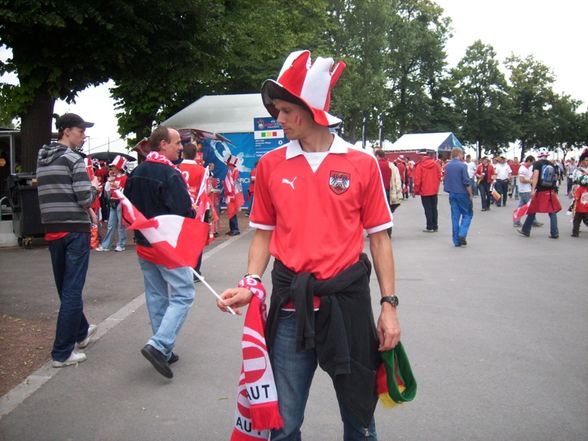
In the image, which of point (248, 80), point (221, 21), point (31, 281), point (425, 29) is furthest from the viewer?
point (425, 29)

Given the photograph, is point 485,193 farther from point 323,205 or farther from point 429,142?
point 323,205

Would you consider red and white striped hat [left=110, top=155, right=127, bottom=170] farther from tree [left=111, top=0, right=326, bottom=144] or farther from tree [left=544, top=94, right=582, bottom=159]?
tree [left=544, top=94, right=582, bottom=159]

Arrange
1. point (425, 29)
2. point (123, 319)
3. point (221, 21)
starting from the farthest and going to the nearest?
point (425, 29) < point (221, 21) < point (123, 319)

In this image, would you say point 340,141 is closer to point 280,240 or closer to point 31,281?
point 280,240

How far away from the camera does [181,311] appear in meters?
4.93

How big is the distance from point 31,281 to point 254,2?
439 inches

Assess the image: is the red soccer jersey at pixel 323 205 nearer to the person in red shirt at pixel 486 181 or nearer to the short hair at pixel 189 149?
the short hair at pixel 189 149

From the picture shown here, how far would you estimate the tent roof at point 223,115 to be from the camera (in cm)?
1878

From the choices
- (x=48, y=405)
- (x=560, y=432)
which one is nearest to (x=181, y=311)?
(x=48, y=405)

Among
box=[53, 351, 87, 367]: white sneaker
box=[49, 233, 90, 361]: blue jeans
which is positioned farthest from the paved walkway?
box=[49, 233, 90, 361]: blue jeans

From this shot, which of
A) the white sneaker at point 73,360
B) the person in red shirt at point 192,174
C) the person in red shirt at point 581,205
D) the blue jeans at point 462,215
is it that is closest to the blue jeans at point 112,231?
the person in red shirt at point 192,174

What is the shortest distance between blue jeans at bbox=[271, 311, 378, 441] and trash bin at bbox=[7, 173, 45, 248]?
10393 millimetres

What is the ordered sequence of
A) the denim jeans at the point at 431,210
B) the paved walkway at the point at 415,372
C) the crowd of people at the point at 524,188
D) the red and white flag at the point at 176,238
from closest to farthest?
the red and white flag at the point at 176,238
the paved walkway at the point at 415,372
the crowd of people at the point at 524,188
the denim jeans at the point at 431,210

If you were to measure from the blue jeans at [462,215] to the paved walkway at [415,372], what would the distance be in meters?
3.12
